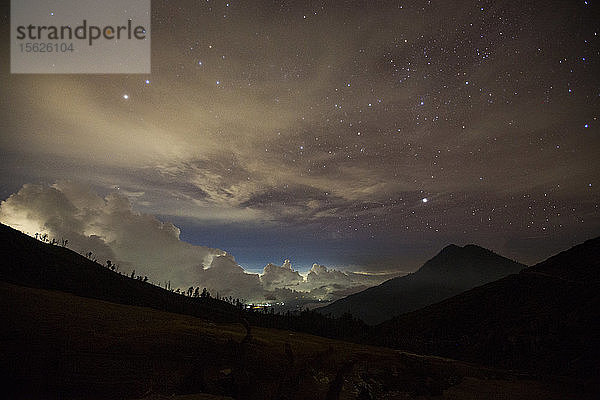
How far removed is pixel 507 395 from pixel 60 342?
Answer: 1421 centimetres

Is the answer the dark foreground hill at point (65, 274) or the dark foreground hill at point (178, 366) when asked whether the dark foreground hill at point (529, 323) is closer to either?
the dark foreground hill at point (178, 366)

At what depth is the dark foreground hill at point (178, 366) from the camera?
633 centimetres

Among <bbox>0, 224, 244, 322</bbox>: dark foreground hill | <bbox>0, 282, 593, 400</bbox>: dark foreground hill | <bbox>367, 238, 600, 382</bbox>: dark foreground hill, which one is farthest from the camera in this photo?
<bbox>0, 224, 244, 322</bbox>: dark foreground hill

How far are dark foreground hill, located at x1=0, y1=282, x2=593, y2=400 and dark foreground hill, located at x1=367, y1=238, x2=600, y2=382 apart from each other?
7.87m

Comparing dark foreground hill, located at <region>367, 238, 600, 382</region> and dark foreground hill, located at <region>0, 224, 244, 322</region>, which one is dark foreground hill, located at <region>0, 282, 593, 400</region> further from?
dark foreground hill, located at <region>0, 224, 244, 322</region>

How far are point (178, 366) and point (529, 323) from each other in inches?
1044

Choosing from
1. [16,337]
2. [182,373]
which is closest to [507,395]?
[182,373]

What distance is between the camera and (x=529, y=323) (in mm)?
21500

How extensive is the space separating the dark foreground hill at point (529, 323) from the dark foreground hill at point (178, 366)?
25.8 ft

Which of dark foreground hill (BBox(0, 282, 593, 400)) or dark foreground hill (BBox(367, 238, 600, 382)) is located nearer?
dark foreground hill (BBox(0, 282, 593, 400))

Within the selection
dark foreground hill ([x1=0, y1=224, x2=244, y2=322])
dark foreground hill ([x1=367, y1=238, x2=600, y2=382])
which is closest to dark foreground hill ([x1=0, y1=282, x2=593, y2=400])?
dark foreground hill ([x1=367, y1=238, x2=600, y2=382])

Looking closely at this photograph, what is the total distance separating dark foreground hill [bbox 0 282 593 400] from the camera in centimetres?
633

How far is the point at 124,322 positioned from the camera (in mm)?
9367

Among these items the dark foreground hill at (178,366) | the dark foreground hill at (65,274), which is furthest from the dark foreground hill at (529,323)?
the dark foreground hill at (65,274)
